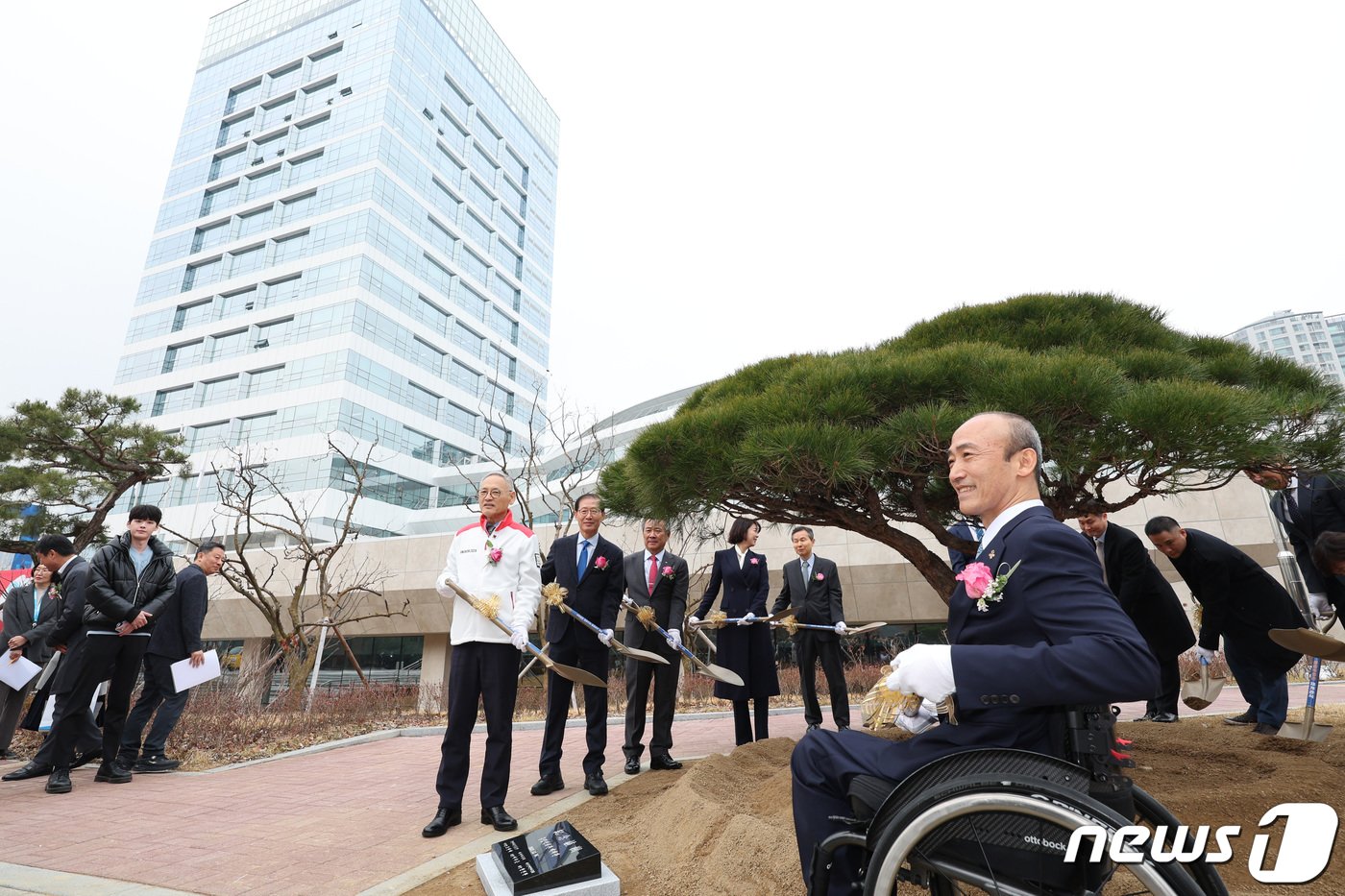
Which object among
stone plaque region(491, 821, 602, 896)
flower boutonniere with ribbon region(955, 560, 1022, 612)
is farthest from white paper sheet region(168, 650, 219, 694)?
flower boutonniere with ribbon region(955, 560, 1022, 612)

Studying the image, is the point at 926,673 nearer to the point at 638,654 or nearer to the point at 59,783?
the point at 638,654

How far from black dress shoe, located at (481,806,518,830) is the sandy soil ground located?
347 mm

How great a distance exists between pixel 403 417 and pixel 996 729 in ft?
128

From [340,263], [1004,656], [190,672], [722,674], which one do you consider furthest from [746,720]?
[340,263]

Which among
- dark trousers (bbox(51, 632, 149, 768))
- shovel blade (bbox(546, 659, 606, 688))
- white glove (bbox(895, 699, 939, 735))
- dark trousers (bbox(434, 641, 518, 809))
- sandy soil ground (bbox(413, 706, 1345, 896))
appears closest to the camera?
white glove (bbox(895, 699, 939, 735))

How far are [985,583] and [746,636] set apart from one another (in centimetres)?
404

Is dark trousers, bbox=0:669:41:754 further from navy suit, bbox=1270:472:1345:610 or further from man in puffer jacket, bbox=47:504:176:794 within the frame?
navy suit, bbox=1270:472:1345:610

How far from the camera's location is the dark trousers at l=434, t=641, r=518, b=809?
139 inches

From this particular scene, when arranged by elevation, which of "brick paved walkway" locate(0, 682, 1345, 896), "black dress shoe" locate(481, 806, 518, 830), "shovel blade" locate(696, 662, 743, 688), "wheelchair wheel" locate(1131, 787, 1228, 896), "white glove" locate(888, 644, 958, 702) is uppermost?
"white glove" locate(888, 644, 958, 702)

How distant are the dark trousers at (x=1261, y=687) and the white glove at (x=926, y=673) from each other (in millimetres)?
4357

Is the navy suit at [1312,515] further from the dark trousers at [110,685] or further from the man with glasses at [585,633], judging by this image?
the dark trousers at [110,685]

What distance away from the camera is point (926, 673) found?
1.55 metres

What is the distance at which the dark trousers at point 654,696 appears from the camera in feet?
15.6

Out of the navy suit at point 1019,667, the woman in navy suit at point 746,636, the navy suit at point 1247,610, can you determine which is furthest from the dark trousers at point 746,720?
the navy suit at point 1019,667
